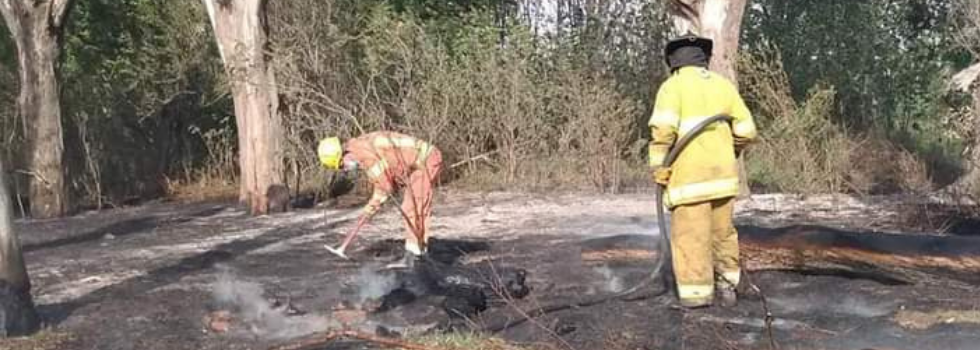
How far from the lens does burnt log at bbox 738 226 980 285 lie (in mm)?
8016

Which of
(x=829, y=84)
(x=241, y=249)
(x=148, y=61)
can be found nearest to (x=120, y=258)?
(x=241, y=249)

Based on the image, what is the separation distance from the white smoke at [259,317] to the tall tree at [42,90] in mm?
6825

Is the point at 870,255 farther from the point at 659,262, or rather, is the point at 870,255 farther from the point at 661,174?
the point at 661,174

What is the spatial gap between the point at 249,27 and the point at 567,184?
15.3 ft

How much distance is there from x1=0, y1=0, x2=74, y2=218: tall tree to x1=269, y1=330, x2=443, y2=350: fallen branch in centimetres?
924

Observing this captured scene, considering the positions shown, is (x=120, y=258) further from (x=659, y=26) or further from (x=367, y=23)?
(x=659, y=26)

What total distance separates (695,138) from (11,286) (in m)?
4.22

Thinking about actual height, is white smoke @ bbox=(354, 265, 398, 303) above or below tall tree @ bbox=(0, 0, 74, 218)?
below

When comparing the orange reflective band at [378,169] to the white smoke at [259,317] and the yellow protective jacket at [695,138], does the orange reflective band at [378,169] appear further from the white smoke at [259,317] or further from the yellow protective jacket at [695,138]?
the yellow protective jacket at [695,138]

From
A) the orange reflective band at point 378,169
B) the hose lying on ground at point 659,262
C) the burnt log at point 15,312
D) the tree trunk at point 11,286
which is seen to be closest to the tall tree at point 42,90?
the orange reflective band at point 378,169

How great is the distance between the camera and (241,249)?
37.0 feet

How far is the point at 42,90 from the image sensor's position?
14867 mm

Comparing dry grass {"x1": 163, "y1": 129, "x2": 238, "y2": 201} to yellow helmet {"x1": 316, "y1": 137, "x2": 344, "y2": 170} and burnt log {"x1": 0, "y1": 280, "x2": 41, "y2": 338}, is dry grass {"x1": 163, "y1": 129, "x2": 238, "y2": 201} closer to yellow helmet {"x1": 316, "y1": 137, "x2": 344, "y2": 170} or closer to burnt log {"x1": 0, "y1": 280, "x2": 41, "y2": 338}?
yellow helmet {"x1": 316, "y1": 137, "x2": 344, "y2": 170}

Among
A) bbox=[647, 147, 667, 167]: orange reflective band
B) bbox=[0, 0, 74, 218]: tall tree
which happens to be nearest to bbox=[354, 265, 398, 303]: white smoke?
bbox=[647, 147, 667, 167]: orange reflective band
